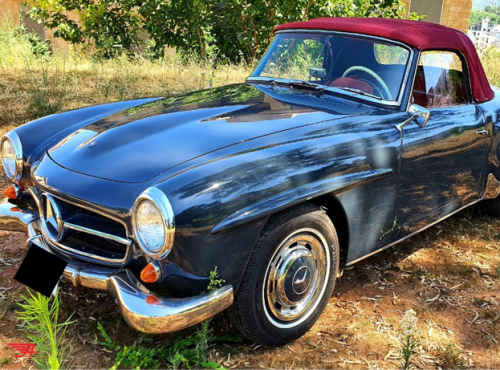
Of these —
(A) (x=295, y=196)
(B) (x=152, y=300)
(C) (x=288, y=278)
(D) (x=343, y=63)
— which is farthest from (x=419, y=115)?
(B) (x=152, y=300)

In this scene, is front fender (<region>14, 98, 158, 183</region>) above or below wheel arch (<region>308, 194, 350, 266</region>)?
above

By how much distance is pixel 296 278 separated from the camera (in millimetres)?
2482

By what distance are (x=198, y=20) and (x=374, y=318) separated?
7.36 metres

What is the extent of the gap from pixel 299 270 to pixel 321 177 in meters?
0.46

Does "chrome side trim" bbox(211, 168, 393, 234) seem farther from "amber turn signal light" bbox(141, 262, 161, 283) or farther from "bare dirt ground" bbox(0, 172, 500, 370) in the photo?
"bare dirt ground" bbox(0, 172, 500, 370)

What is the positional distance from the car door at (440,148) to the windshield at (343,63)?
0.65 ft

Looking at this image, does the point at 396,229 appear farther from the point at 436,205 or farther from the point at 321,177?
the point at 321,177

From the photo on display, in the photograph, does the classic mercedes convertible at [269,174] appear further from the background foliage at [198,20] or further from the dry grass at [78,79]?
the background foliage at [198,20]

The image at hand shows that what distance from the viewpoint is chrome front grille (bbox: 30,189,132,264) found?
2270mm

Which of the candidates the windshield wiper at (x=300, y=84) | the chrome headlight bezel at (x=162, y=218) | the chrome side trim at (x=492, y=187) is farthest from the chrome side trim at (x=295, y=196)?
the chrome side trim at (x=492, y=187)

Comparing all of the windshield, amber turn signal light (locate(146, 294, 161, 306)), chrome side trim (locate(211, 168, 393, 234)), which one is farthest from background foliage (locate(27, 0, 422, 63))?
amber turn signal light (locate(146, 294, 161, 306))

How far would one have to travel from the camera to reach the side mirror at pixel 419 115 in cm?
304

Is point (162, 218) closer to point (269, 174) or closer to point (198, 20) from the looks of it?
point (269, 174)

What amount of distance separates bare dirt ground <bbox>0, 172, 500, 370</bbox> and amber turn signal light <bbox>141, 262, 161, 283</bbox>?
0.54 m
